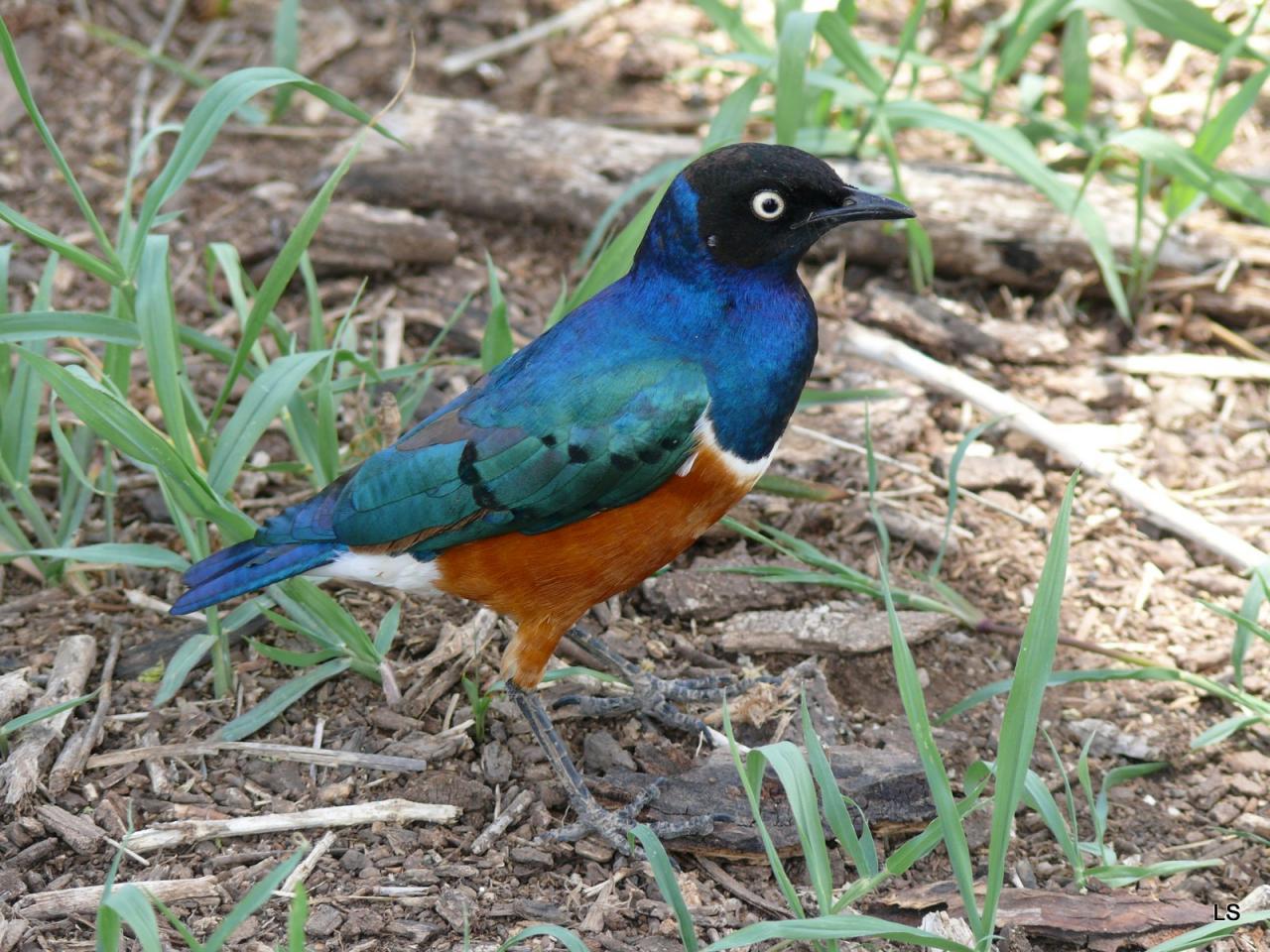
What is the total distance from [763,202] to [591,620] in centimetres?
138

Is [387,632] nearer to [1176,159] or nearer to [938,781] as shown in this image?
[938,781]

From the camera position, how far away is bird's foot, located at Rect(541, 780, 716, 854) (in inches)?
139

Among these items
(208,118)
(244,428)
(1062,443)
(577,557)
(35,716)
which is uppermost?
(208,118)

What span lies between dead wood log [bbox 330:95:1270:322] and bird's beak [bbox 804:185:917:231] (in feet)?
5.64

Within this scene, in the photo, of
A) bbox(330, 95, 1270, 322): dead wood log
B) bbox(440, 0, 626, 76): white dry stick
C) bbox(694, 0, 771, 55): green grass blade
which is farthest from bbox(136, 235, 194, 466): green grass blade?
bbox(440, 0, 626, 76): white dry stick

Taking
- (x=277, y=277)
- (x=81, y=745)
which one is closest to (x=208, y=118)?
(x=277, y=277)

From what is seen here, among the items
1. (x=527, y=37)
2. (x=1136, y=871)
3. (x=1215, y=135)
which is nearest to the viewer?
(x=1136, y=871)

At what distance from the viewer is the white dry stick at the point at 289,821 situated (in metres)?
3.40

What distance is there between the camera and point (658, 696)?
12.8ft

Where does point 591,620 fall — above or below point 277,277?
below

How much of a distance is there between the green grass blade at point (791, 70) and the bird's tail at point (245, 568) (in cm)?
206

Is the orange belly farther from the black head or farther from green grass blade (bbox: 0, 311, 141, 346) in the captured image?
green grass blade (bbox: 0, 311, 141, 346)

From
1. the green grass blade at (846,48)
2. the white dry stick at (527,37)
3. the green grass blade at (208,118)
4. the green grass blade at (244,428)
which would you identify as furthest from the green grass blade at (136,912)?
the white dry stick at (527,37)

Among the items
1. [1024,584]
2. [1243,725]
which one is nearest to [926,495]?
[1024,584]
